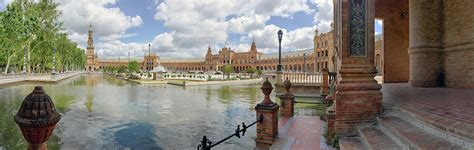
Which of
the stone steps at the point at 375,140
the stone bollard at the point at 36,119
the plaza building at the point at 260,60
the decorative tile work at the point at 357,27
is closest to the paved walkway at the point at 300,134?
the stone steps at the point at 375,140

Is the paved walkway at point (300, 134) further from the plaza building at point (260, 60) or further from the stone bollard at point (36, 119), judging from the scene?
the plaza building at point (260, 60)

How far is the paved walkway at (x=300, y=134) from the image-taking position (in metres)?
5.58

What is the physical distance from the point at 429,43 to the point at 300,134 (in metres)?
5.85

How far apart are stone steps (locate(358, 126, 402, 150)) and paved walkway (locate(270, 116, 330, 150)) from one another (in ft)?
2.61

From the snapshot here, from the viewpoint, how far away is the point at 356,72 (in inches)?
220

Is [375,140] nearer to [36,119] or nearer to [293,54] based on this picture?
[36,119]

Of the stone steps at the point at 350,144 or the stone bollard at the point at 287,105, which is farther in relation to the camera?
the stone bollard at the point at 287,105

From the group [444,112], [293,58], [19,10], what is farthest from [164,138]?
[293,58]

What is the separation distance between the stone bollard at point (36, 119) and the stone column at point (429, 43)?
1011 cm

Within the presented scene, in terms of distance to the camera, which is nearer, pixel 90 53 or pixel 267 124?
pixel 267 124

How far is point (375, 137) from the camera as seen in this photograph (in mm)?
4496

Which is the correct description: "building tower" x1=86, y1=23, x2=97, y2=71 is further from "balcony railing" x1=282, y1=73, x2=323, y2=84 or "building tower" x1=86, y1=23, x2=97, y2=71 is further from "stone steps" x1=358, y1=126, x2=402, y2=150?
"stone steps" x1=358, y1=126, x2=402, y2=150

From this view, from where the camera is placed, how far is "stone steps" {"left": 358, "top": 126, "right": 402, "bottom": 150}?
392cm

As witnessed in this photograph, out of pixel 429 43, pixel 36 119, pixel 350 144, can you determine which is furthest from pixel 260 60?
pixel 36 119
